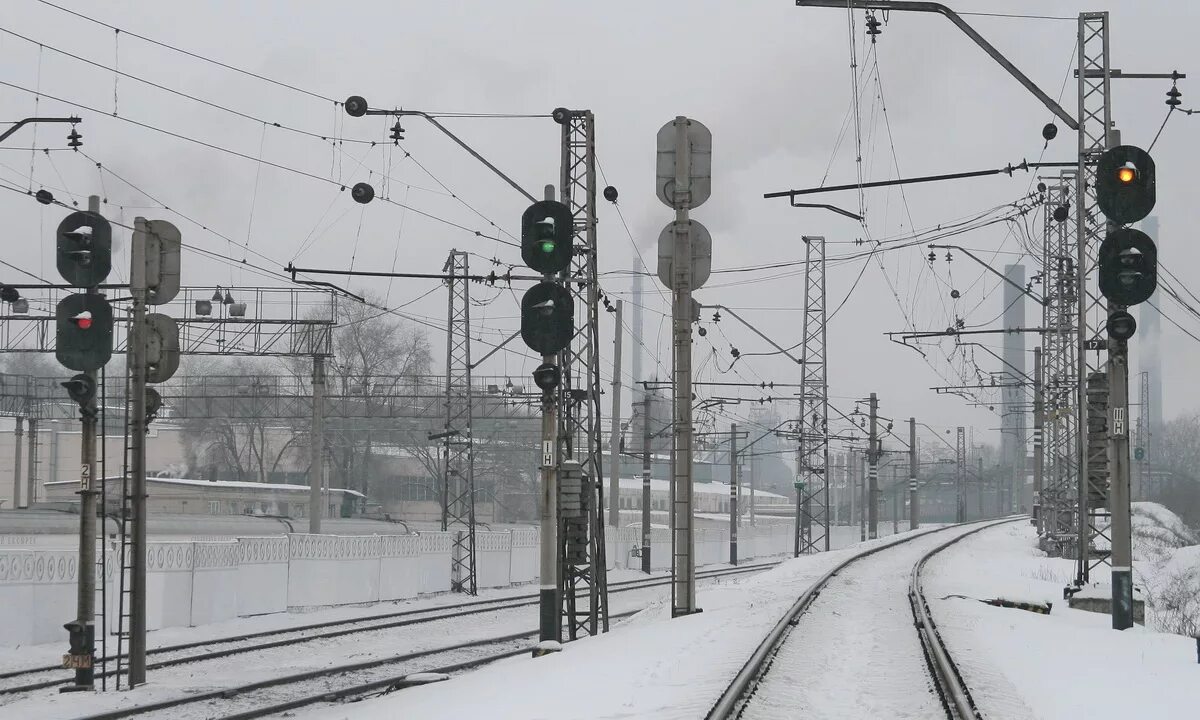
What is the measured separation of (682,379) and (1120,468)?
20.7 ft

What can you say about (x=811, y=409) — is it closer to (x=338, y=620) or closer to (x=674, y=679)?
(x=338, y=620)

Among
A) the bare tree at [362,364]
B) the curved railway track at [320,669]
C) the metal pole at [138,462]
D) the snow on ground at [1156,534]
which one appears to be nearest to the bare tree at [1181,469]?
the snow on ground at [1156,534]

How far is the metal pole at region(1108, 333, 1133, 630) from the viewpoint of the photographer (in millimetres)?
17828

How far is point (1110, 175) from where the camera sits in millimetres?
17484

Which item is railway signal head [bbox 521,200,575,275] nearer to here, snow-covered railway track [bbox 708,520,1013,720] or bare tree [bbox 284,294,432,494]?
snow-covered railway track [bbox 708,520,1013,720]

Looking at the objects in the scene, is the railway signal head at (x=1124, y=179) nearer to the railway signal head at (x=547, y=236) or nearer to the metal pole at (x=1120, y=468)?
the metal pole at (x=1120, y=468)

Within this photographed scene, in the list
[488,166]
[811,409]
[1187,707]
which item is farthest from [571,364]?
[811,409]

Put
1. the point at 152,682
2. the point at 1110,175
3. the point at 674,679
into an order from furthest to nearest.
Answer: the point at 152,682 → the point at 1110,175 → the point at 674,679

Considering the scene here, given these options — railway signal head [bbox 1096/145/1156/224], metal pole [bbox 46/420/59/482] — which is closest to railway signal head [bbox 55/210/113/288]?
railway signal head [bbox 1096/145/1156/224]

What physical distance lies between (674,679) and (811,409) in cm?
4410

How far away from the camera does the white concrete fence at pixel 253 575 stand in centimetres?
2433

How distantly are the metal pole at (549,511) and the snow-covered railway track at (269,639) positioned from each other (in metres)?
5.57

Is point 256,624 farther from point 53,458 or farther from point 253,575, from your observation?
point 53,458

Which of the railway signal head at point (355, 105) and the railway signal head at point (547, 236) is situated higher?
the railway signal head at point (355, 105)
